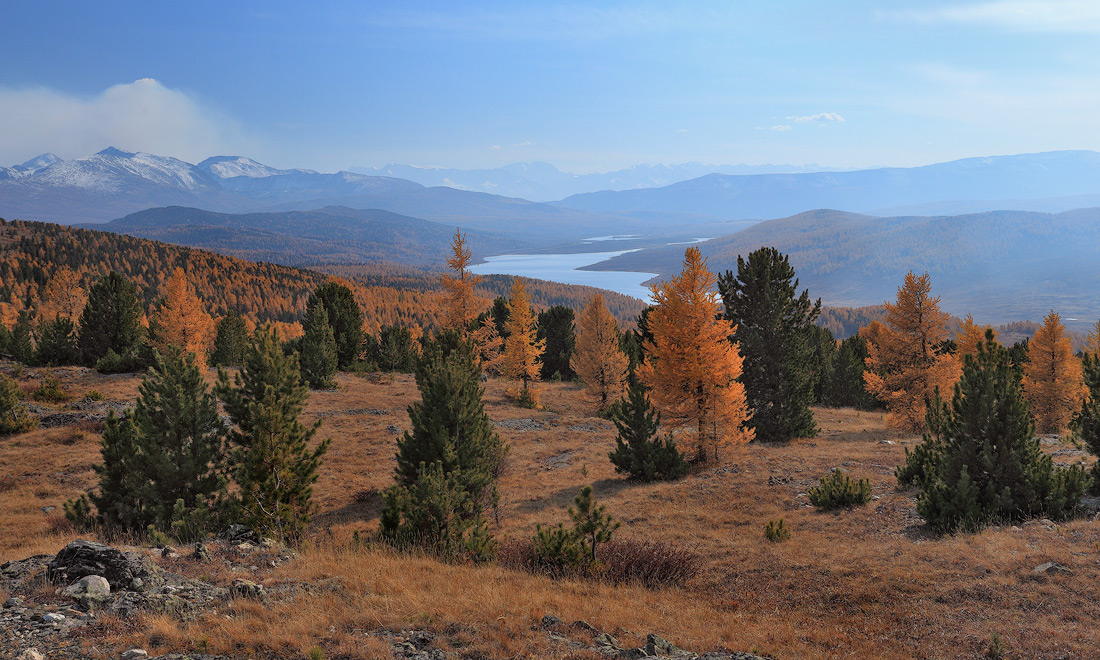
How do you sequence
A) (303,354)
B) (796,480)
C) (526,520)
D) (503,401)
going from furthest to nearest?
(503,401) → (303,354) → (796,480) → (526,520)

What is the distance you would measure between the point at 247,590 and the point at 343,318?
38.3m

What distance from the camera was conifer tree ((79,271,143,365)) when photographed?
33469 millimetres

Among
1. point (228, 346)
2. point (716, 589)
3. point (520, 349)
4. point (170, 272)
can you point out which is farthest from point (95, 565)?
point (170, 272)

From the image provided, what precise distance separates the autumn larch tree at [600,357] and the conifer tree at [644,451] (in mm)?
17520

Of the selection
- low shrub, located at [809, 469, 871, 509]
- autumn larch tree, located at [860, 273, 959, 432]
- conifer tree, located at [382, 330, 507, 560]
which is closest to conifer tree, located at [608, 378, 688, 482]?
low shrub, located at [809, 469, 871, 509]

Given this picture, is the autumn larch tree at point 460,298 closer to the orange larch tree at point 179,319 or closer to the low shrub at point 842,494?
the orange larch tree at point 179,319

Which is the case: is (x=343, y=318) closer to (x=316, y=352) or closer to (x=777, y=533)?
(x=316, y=352)

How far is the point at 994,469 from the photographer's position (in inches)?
503

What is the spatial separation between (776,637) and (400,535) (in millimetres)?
7433

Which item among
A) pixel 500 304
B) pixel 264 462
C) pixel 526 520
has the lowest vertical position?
pixel 526 520

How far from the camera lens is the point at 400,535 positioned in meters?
11.6

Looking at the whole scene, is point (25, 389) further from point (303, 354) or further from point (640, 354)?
point (640, 354)

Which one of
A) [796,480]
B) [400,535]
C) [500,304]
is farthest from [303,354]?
[796,480]

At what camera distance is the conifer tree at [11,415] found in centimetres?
2266
